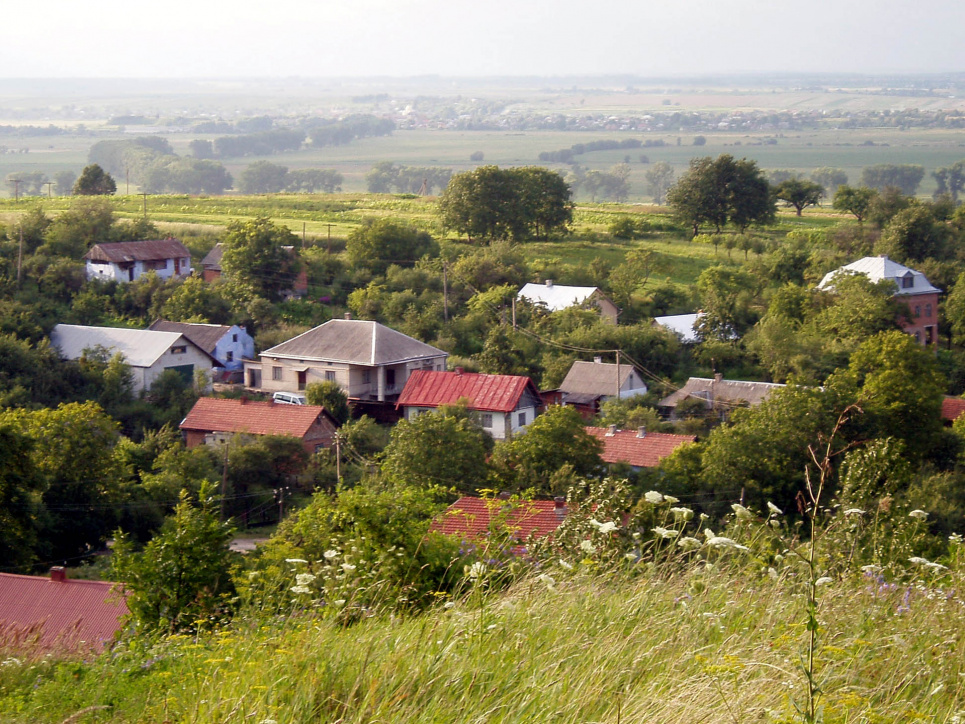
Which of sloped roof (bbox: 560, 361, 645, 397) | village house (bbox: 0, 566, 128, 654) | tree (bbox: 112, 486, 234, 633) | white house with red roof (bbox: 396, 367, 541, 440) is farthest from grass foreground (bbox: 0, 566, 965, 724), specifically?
sloped roof (bbox: 560, 361, 645, 397)

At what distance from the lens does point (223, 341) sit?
26.4m

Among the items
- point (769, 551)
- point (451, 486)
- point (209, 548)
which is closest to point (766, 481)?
point (451, 486)

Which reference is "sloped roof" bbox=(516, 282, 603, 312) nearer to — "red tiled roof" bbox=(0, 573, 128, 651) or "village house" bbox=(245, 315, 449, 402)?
"village house" bbox=(245, 315, 449, 402)

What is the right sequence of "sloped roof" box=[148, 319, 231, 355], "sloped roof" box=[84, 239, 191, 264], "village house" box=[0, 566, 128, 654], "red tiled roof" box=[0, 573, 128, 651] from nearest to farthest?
"village house" box=[0, 566, 128, 654]
"red tiled roof" box=[0, 573, 128, 651]
"sloped roof" box=[148, 319, 231, 355]
"sloped roof" box=[84, 239, 191, 264]

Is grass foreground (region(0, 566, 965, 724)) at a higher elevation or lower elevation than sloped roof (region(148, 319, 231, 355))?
higher

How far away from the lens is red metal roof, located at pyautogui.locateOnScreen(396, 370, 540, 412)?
22.2 m

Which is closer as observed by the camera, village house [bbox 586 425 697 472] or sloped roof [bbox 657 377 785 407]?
village house [bbox 586 425 697 472]

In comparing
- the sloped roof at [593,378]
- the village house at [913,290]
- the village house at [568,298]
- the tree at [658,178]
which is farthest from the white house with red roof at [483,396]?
the tree at [658,178]

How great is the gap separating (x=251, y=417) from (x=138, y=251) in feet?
42.7

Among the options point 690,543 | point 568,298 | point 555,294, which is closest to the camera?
→ point 690,543

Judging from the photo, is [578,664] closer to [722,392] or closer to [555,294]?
[722,392]

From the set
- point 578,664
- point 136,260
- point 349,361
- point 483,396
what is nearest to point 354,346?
point 349,361

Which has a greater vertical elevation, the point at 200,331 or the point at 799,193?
the point at 799,193

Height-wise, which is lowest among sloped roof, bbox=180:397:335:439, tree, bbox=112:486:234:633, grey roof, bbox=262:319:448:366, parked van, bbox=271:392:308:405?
parked van, bbox=271:392:308:405
